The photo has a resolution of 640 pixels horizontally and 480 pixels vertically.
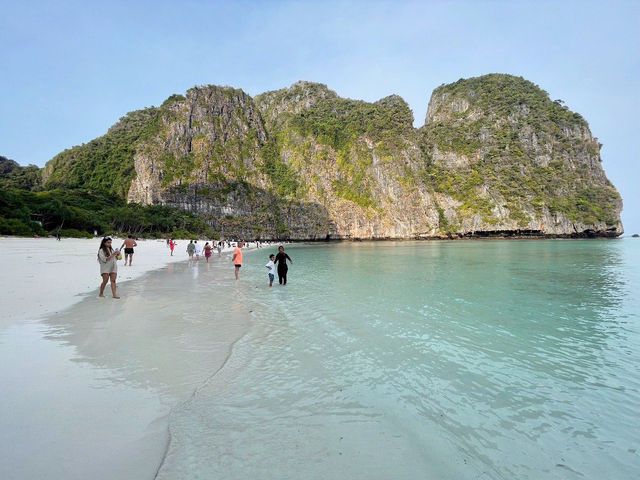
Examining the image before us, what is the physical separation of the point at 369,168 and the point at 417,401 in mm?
137657

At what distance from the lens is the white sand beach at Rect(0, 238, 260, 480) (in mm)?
2943

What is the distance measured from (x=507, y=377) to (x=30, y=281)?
1601cm

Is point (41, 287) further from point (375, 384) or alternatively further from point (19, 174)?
point (19, 174)

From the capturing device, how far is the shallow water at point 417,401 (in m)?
3.18

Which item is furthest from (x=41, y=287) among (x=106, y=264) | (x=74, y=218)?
(x=74, y=218)

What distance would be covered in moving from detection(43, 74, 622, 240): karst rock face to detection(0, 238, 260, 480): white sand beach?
358 feet

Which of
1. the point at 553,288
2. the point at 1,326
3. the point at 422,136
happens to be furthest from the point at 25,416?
the point at 422,136

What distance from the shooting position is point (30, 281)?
40.8 ft

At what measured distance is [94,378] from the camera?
4676 mm

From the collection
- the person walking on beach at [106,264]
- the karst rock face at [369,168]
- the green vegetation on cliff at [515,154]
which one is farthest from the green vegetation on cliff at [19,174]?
the green vegetation on cliff at [515,154]

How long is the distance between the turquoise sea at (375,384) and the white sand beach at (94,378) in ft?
0.23

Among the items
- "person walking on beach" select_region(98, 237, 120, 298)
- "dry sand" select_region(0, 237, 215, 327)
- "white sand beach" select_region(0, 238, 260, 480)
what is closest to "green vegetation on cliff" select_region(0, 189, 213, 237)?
"dry sand" select_region(0, 237, 215, 327)

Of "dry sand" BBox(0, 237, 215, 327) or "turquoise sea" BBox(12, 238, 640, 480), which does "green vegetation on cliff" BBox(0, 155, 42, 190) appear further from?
"turquoise sea" BBox(12, 238, 640, 480)

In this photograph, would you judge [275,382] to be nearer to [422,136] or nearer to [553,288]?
[553,288]
